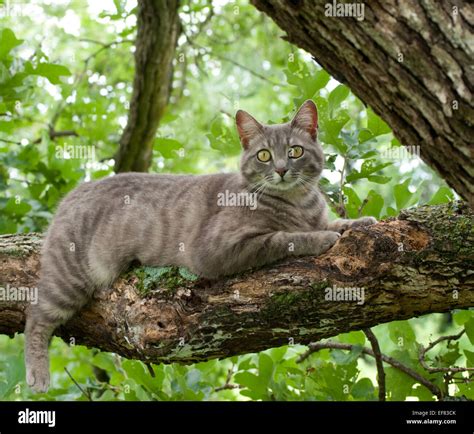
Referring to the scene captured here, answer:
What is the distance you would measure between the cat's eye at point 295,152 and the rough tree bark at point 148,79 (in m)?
2.01

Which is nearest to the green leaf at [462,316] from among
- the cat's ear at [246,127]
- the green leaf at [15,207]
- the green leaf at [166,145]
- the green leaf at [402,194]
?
the green leaf at [402,194]

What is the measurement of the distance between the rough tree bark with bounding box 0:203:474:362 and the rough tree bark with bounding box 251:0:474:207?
808mm

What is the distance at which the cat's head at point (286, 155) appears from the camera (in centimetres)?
413

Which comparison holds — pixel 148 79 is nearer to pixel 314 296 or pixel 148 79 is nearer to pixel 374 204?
pixel 374 204

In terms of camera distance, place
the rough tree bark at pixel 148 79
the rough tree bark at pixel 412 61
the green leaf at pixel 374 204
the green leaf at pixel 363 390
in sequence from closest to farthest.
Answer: the rough tree bark at pixel 412 61 < the green leaf at pixel 374 204 < the green leaf at pixel 363 390 < the rough tree bark at pixel 148 79

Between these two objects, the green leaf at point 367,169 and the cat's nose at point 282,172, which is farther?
the cat's nose at point 282,172

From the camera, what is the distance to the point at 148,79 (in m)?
5.76

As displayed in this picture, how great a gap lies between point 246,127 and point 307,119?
439 mm

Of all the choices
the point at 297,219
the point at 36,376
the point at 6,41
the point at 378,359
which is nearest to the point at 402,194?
the point at 297,219

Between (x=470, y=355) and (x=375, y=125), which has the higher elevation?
(x=375, y=125)

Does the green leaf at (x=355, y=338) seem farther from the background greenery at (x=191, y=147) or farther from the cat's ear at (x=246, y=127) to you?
the cat's ear at (x=246, y=127)

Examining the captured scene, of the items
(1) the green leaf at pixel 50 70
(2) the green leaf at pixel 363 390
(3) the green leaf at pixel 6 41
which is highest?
(3) the green leaf at pixel 6 41

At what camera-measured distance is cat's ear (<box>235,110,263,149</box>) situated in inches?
172

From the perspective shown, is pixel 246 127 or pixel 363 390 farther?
pixel 246 127
